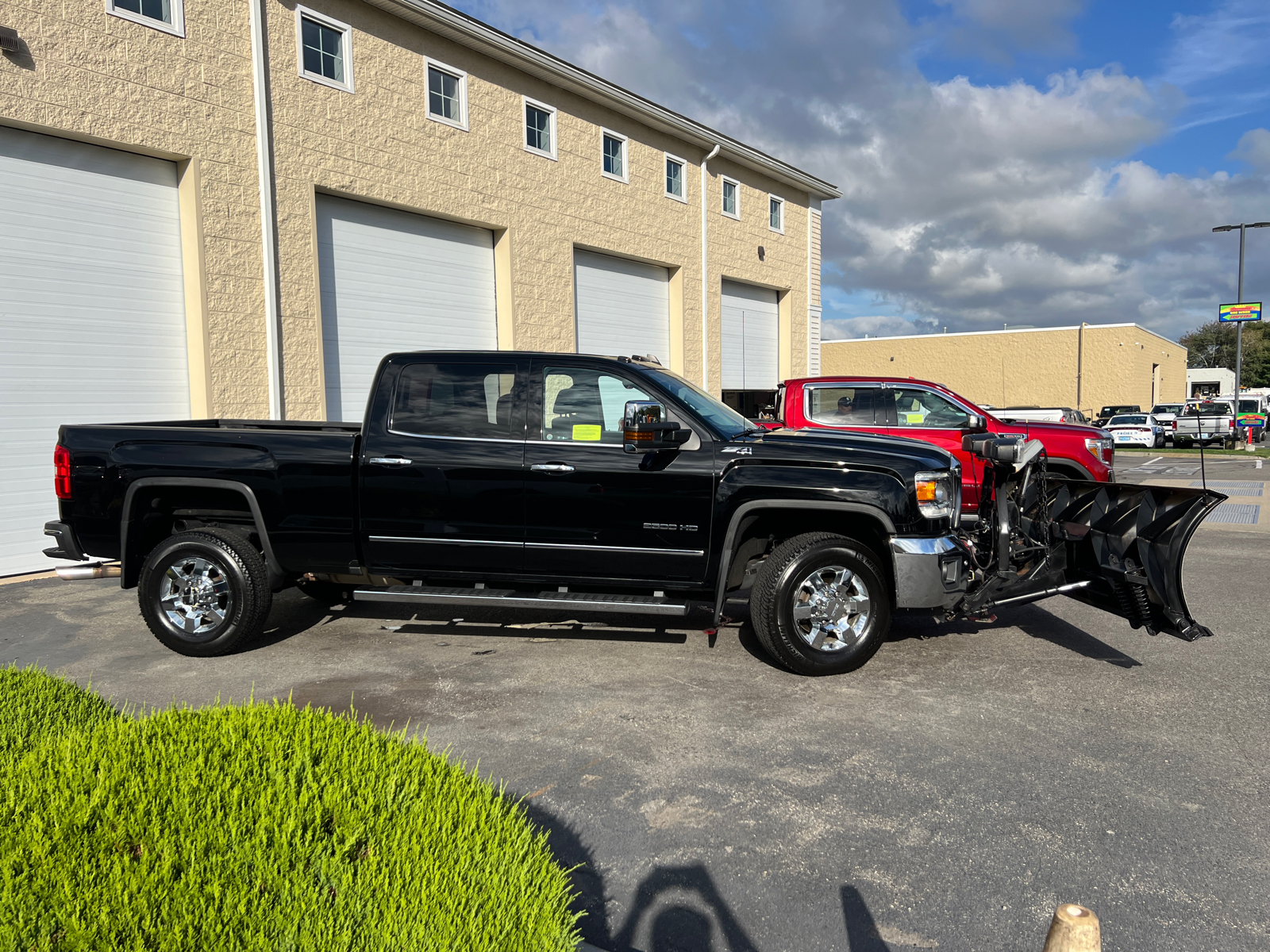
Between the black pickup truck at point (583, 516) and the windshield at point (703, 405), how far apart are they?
1.2 inches

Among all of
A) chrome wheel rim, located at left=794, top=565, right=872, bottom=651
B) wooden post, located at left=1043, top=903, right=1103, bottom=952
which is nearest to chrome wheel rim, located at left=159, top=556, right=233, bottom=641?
chrome wheel rim, located at left=794, top=565, right=872, bottom=651

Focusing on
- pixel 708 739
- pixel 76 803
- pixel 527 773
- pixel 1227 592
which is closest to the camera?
pixel 76 803

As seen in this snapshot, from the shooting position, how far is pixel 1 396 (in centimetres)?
881

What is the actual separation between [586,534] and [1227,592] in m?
5.89

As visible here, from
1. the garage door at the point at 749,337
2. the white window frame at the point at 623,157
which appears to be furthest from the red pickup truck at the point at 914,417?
the garage door at the point at 749,337

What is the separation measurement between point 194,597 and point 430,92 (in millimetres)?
9933

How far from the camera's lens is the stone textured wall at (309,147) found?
30.0ft

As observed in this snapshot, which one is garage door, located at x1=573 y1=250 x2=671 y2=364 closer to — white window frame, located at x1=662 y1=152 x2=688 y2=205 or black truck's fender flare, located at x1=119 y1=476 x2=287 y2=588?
white window frame, located at x1=662 y1=152 x2=688 y2=205

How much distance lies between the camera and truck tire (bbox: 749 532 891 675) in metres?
5.11

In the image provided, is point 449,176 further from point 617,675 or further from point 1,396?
point 617,675

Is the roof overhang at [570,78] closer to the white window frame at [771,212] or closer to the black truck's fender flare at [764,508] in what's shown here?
the white window frame at [771,212]

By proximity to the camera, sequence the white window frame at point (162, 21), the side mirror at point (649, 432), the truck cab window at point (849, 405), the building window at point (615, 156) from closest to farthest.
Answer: the side mirror at point (649, 432)
the white window frame at point (162, 21)
the truck cab window at point (849, 405)
the building window at point (615, 156)

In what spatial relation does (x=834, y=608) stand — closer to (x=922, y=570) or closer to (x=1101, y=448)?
(x=922, y=570)

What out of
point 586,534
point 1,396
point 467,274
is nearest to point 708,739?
point 586,534
